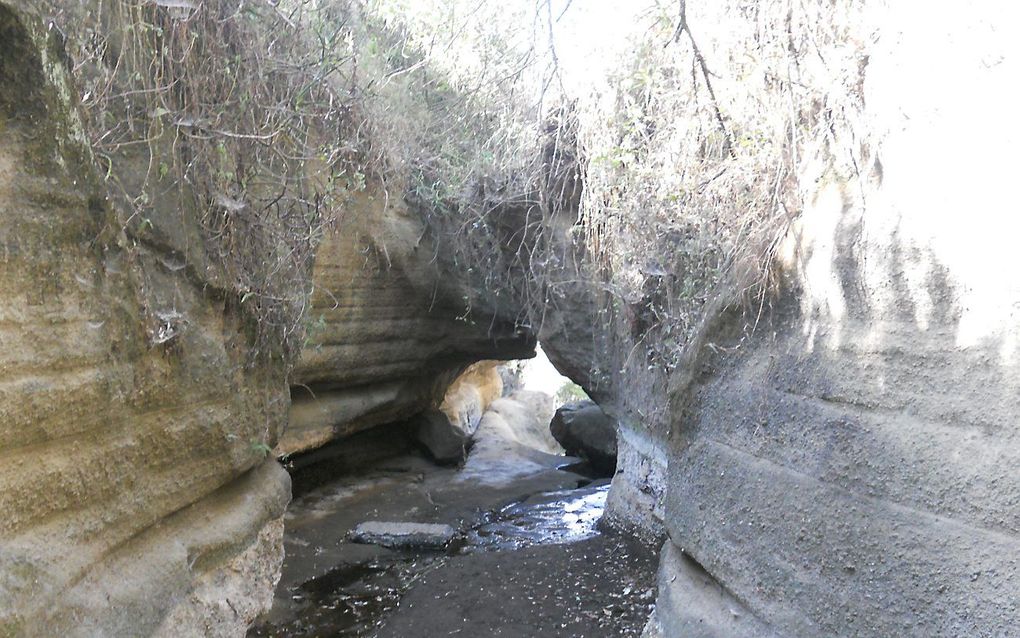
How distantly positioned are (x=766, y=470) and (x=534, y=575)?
356cm

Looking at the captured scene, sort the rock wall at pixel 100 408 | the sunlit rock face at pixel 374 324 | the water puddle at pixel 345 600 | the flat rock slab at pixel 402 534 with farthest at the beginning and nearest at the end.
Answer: the sunlit rock face at pixel 374 324, the flat rock slab at pixel 402 534, the water puddle at pixel 345 600, the rock wall at pixel 100 408

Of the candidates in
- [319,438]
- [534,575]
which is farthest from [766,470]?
[319,438]

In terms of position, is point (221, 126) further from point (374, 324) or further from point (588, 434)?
point (588, 434)

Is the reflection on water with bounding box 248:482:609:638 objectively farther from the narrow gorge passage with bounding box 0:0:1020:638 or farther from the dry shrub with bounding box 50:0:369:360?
the dry shrub with bounding box 50:0:369:360

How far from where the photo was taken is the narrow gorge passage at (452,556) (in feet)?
17.8

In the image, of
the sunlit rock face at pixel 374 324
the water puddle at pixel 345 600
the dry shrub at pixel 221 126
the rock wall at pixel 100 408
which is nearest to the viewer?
the rock wall at pixel 100 408

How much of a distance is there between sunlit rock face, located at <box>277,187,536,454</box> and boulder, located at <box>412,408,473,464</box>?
1.22 meters

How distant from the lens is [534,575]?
6.33 metres

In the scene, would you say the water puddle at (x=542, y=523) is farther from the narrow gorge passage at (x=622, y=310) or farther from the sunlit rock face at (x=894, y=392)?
the sunlit rock face at (x=894, y=392)

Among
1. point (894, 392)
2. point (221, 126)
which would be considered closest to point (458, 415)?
point (221, 126)

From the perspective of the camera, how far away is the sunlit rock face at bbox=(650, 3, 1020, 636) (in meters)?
2.24

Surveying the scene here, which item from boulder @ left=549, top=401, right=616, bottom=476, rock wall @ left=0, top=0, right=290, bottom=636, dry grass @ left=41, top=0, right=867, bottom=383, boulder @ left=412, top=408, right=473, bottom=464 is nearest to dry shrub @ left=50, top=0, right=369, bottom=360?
dry grass @ left=41, top=0, right=867, bottom=383

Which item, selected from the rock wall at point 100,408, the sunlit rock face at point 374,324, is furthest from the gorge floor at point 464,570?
the rock wall at point 100,408

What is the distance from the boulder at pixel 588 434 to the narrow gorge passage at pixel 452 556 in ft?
3.52
